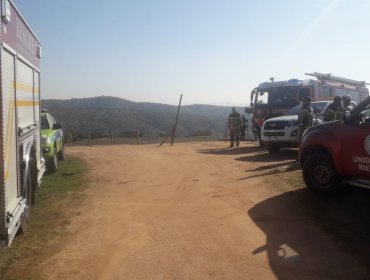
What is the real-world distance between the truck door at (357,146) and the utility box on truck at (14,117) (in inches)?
197

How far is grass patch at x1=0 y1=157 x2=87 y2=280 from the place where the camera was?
5.29 meters

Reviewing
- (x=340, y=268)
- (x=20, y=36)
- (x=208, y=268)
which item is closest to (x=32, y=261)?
(x=208, y=268)

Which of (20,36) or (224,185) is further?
(224,185)

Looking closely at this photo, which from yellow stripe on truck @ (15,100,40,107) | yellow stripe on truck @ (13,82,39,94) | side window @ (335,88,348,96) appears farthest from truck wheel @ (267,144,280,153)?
yellow stripe on truck @ (15,100,40,107)

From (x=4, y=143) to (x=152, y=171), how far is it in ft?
25.8

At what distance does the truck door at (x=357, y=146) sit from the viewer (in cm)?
732

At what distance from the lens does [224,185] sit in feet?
33.2

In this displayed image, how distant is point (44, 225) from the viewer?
23.1ft

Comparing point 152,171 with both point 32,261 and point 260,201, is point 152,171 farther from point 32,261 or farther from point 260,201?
point 32,261

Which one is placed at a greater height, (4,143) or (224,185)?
(4,143)

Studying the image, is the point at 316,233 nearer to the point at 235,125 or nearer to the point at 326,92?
the point at 235,125

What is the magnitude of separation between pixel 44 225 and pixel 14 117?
7.21ft

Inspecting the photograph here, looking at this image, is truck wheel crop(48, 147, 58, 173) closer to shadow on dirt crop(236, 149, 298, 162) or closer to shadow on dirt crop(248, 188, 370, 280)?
shadow on dirt crop(236, 149, 298, 162)

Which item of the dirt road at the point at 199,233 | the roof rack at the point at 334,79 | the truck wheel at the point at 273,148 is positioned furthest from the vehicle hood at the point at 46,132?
the roof rack at the point at 334,79
